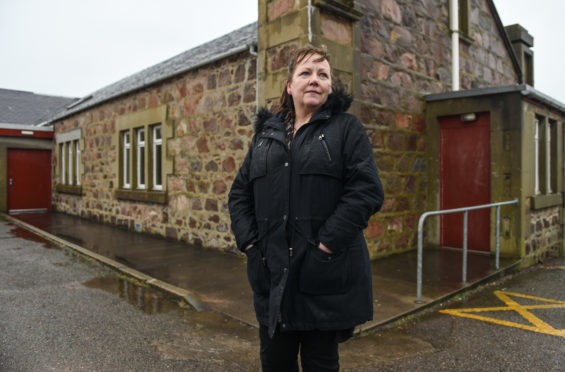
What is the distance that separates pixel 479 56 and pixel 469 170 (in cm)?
381

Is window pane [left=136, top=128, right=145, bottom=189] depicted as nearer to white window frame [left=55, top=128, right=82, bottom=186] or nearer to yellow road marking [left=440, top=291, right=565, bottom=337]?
white window frame [left=55, top=128, right=82, bottom=186]

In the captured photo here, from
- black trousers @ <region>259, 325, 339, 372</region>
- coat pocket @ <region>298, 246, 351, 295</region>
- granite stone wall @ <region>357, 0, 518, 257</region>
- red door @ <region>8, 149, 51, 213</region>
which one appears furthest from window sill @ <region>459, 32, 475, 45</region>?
red door @ <region>8, 149, 51, 213</region>

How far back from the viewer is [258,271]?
83.3 inches

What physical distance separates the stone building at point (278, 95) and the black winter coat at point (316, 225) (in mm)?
3898

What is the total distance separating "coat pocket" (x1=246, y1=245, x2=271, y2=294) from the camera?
2.10m

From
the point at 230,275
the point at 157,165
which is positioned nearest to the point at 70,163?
the point at 157,165

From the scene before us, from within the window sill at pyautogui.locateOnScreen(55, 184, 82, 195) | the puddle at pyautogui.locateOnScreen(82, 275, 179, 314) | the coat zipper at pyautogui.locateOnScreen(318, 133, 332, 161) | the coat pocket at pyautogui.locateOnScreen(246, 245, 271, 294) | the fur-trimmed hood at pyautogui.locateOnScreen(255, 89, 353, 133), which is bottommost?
the puddle at pyautogui.locateOnScreen(82, 275, 179, 314)

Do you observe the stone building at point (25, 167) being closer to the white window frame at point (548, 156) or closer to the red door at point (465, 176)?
the red door at point (465, 176)

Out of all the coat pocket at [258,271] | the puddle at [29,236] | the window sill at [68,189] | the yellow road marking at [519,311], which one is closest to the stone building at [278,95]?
the yellow road marking at [519,311]

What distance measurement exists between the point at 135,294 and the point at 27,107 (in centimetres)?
1889

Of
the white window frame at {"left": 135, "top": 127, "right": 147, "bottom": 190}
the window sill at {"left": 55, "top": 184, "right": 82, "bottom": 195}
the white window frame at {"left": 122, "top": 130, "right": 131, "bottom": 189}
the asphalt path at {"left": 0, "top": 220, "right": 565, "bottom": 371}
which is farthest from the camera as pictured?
the window sill at {"left": 55, "top": 184, "right": 82, "bottom": 195}

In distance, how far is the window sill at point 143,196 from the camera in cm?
892

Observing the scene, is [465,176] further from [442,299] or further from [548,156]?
[442,299]

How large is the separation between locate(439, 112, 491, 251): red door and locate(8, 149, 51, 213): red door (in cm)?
1434
